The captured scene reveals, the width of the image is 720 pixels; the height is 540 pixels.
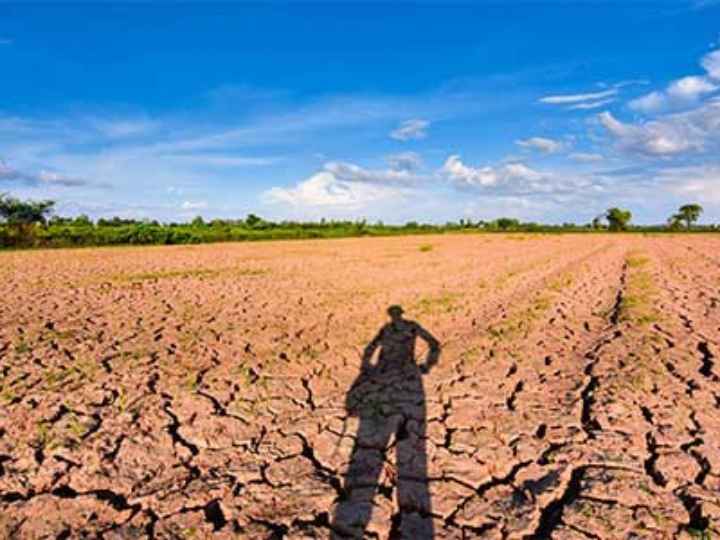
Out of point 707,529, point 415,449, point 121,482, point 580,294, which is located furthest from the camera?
point 580,294

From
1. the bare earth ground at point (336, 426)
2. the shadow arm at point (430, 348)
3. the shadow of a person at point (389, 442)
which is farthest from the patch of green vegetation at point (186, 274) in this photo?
the shadow of a person at point (389, 442)

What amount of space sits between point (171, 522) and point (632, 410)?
3.56 meters

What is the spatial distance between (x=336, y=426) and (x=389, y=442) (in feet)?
1.63

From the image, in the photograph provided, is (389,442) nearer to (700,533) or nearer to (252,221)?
(700,533)

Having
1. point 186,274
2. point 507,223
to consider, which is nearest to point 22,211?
point 186,274

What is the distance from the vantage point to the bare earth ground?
2.82 metres

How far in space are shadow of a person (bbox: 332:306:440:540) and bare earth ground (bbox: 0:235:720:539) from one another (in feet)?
0.09

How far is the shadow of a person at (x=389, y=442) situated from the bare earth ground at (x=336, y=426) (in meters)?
0.03

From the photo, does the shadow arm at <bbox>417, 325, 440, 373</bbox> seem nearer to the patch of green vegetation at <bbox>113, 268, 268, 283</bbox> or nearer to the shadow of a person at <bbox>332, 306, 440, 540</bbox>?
the shadow of a person at <bbox>332, 306, 440, 540</bbox>

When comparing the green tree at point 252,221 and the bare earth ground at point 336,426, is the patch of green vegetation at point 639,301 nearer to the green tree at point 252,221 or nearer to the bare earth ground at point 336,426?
the bare earth ground at point 336,426

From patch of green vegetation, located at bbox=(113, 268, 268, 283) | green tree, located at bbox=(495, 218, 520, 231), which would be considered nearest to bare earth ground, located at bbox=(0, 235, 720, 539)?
patch of green vegetation, located at bbox=(113, 268, 268, 283)

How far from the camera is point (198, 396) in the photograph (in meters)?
4.65

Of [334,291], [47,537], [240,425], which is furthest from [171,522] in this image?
[334,291]

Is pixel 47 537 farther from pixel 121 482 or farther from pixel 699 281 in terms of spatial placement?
pixel 699 281
